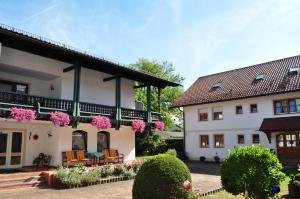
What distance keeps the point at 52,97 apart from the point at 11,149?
365 centimetres

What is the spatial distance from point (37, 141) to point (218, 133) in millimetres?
16702

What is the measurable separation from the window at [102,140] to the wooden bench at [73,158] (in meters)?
2.06

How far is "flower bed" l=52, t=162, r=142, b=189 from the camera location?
42.4 ft

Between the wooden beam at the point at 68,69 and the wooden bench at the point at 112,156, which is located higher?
the wooden beam at the point at 68,69

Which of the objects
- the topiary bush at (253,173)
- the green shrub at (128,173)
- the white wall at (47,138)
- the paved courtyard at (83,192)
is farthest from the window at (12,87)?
the topiary bush at (253,173)

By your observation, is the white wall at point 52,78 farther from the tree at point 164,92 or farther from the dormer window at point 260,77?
the tree at point 164,92

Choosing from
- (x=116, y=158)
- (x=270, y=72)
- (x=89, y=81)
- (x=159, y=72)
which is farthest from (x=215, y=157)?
(x=159, y=72)

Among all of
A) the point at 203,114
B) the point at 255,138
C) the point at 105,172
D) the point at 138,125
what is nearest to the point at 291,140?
the point at 255,138

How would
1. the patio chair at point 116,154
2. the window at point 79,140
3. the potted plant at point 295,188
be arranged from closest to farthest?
the potted plant at point 295,188 < the window at point 79,140 < the patio chair at point 116,154

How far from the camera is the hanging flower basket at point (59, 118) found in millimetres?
14445

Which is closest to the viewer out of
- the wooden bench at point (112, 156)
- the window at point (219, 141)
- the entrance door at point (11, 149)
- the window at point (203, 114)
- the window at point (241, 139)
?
the entrance door at point (11, 149)

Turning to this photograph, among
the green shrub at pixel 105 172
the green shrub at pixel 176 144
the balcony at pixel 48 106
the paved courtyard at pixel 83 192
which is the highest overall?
the balcony at pixel 48 106

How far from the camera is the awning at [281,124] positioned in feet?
70.9

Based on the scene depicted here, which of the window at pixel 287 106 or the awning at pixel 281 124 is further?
the window at pixel 287 106
